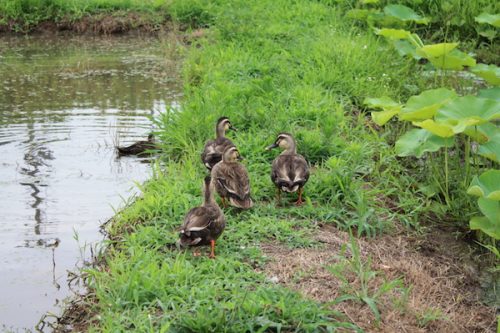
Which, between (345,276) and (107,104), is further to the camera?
(107,104)

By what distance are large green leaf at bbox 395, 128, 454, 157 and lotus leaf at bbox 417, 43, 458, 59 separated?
121 cm

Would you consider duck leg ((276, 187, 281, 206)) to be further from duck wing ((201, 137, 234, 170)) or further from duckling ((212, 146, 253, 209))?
duck wing ((201, 137, 234, 170))

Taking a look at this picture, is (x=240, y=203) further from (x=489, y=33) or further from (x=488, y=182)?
(x=489, y=33)

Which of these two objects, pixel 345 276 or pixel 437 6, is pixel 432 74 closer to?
pixel 437 6

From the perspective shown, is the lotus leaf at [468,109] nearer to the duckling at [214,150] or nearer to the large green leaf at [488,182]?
the large green leaf at [488,182]

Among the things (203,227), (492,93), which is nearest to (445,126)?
(492,93)

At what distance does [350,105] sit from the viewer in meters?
8.40

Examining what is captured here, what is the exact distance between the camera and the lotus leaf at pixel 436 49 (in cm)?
702

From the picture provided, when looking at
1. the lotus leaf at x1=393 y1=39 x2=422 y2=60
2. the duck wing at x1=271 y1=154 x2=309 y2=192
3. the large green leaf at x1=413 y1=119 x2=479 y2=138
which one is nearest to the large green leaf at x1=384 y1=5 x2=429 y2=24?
the lotus leaf at x1=393 y1=39 x2=422 y2=60

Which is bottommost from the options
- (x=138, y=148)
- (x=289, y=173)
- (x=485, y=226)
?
(x=138, y=148)

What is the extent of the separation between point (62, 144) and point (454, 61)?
15.1 ft

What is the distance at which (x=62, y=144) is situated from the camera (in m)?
8.52

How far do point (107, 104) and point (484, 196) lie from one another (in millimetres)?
6263

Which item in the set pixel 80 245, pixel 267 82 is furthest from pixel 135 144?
pixel 80 245
